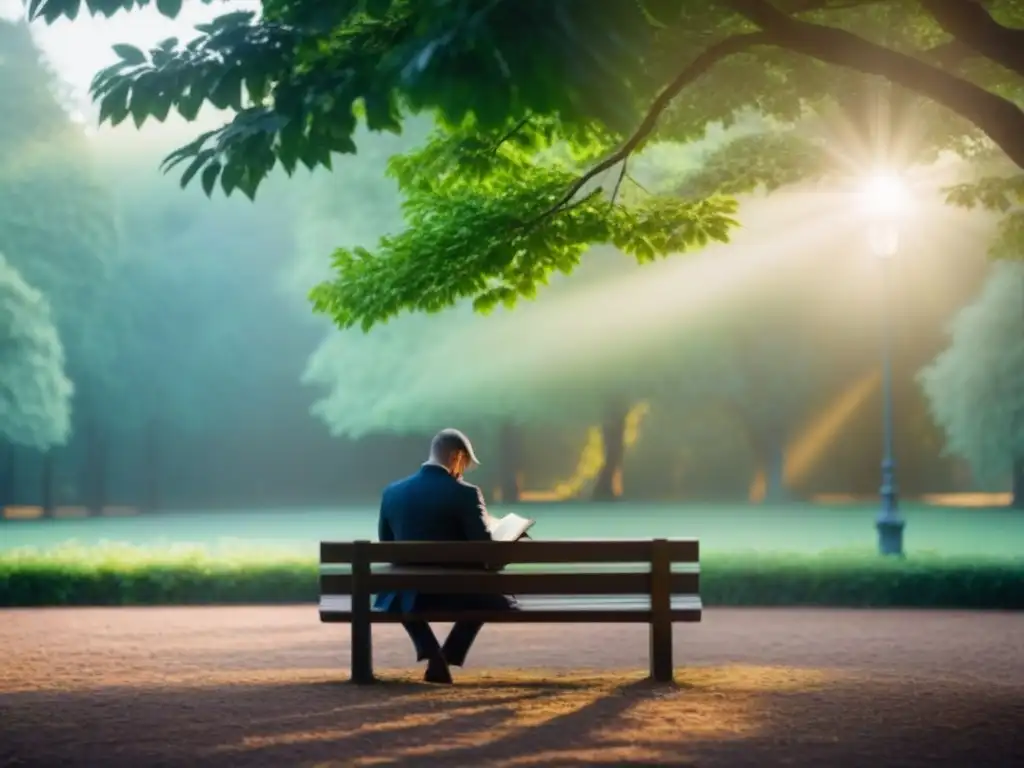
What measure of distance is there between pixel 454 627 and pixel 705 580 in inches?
298

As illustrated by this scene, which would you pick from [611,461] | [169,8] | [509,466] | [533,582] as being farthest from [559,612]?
[509,466]

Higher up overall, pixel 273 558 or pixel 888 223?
pixel 888 223

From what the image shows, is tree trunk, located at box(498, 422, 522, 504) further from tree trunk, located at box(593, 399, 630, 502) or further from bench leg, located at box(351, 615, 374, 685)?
bench leg, located at box(351, 615, 374, 685)

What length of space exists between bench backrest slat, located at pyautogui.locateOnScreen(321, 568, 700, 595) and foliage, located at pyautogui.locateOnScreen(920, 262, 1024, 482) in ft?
78.4

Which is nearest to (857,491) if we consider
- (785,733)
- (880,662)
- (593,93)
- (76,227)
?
(76,227)

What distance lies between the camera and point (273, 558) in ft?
58.5

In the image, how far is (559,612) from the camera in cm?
911

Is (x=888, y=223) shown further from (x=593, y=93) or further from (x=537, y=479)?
(x=537, y=479)

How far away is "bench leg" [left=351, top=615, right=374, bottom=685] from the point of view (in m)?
9.20

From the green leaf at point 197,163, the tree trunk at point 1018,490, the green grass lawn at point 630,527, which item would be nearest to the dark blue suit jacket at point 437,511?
the green leaf at point 197,163

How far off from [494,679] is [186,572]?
8.43m

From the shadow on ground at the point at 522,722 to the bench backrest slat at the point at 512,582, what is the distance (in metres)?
0.61

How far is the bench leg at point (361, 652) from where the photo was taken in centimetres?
920

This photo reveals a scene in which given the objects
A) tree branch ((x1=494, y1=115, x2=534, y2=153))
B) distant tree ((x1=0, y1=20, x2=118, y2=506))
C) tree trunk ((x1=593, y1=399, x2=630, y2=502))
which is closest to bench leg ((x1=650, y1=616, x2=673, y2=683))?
tree branch ((x1=494, y1=115, x2=534, y2=153))
